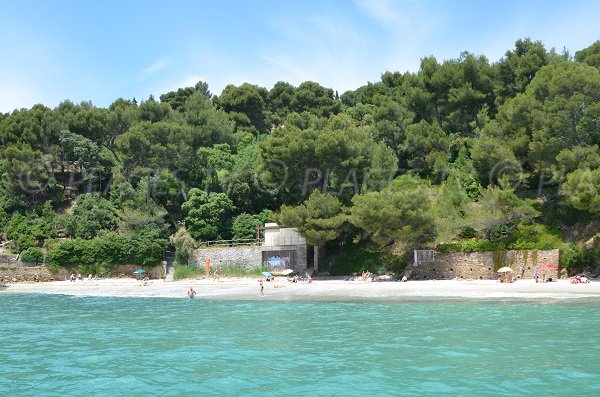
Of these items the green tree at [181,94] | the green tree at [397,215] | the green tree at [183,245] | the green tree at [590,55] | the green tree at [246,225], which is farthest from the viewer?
the green tree at [181,94]

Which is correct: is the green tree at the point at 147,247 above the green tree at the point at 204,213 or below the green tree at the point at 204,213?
below

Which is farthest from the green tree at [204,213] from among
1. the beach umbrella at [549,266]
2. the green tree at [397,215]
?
the beach umbrella at [549,266]

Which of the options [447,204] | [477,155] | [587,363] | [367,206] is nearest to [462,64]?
[477,155]

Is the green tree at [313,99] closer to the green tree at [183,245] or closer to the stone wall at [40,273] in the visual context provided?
the green tree at [183,245]

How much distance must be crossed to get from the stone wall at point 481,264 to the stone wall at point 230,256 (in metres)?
13.1

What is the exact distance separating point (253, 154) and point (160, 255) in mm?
14541

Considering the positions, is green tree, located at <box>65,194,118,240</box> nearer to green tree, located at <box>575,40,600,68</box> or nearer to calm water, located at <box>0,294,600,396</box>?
calm water, located at <box>0,294,600,396</box>

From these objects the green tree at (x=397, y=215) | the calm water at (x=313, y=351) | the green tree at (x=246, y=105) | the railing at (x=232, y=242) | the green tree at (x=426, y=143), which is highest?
the green tree at (x=246, y=105)

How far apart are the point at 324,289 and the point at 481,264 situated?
1102 cm

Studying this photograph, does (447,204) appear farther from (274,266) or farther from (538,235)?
(274,266)

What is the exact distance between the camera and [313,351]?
61.6 feet

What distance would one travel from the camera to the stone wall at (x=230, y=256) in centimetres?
4644

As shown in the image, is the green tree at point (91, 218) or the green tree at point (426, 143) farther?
the green tree at point (426, 143)

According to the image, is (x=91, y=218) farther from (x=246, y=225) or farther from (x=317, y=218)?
(x=317, y=218)
